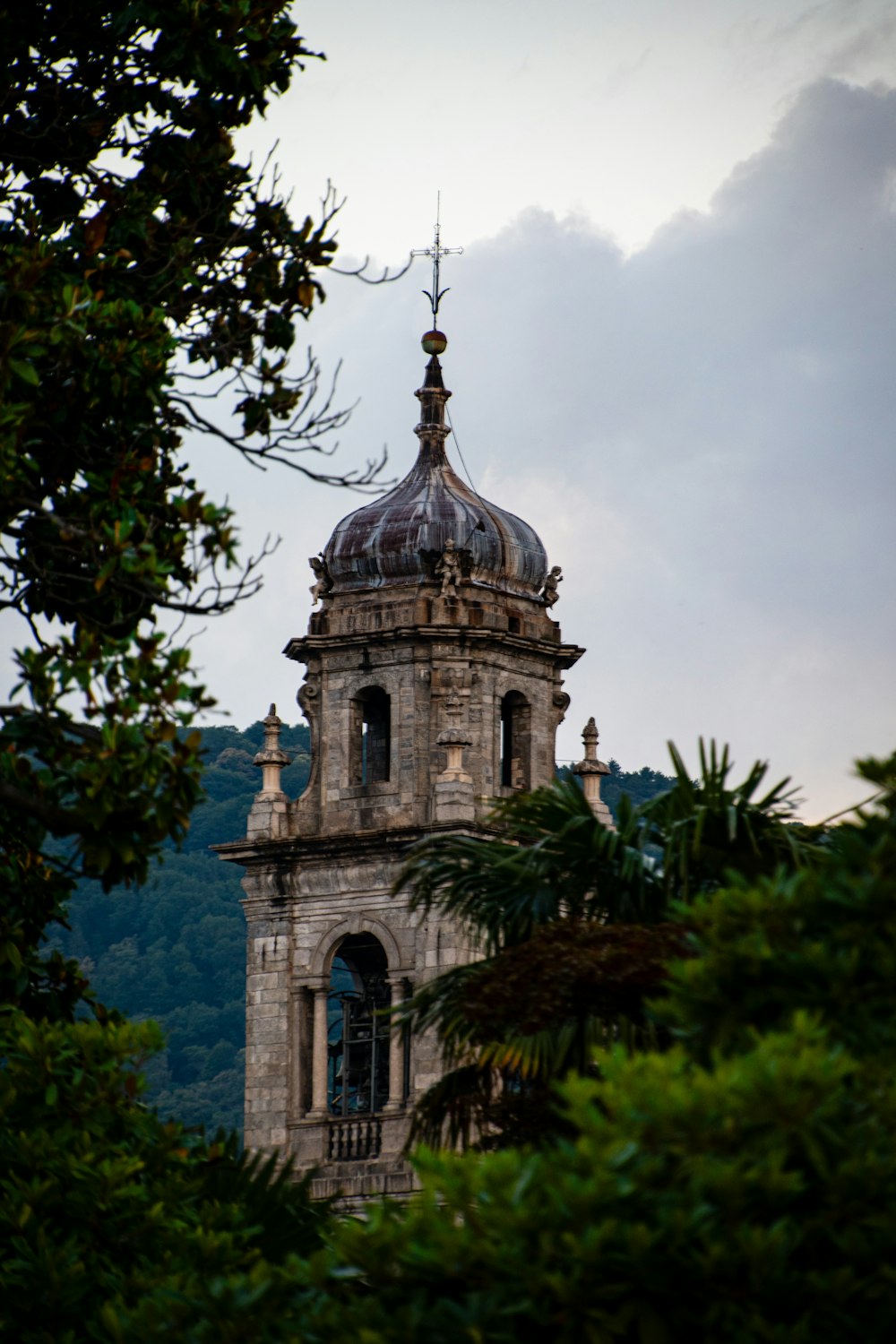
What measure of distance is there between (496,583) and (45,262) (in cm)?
3634

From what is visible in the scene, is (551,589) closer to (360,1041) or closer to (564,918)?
(360,1041)

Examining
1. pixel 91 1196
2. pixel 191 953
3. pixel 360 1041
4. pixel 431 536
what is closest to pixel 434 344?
pixel 431 536

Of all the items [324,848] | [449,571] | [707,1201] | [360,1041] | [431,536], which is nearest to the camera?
[707,1201]

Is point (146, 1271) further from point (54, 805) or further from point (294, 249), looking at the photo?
point (294, 249)

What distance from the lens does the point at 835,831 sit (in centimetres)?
1586

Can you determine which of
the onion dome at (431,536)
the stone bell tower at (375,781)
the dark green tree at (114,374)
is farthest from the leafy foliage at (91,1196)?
the onion dome at (431,536)

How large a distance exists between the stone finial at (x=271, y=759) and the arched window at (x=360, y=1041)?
3037 mm

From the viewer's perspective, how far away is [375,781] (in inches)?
2050

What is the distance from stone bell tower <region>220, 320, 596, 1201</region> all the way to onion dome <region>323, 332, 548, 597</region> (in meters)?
0.04

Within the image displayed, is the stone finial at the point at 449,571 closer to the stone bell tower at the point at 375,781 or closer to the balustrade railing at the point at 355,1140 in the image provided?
the stone bell tower at the point at 375,781

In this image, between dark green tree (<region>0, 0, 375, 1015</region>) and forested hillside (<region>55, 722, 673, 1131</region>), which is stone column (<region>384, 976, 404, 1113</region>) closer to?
forested hillside (<region>55, 722, 673, 1131</region>)

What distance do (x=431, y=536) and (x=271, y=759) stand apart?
487cm

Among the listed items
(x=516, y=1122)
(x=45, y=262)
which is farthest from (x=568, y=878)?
(x=45, y=262)

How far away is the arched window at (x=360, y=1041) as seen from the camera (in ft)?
166
